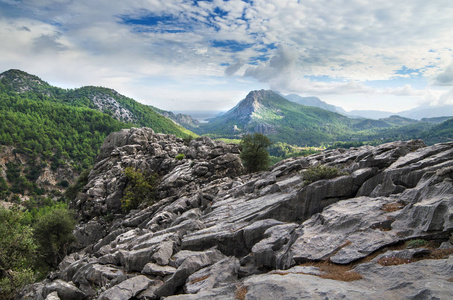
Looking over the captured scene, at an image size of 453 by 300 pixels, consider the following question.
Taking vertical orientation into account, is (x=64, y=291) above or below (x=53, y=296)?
below

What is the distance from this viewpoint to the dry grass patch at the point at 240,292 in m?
13.8

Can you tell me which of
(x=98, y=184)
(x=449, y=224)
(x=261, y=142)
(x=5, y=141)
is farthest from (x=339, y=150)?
(x=5, y=141)

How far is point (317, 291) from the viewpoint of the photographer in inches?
465

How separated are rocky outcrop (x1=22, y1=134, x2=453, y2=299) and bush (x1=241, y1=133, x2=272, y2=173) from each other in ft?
60.8

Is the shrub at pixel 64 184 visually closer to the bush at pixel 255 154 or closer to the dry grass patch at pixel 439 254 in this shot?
the bush at pixel 255 154

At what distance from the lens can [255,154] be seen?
189ft

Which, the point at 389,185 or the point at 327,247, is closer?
the point at 327,247

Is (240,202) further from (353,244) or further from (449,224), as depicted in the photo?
(449,224)

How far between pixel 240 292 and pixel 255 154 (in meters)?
44.4

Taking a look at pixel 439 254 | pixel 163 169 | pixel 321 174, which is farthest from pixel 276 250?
pixel 163 169

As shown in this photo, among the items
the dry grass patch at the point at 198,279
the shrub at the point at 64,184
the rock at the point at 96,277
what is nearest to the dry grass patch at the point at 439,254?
the dry grass patch at the point at 198,279

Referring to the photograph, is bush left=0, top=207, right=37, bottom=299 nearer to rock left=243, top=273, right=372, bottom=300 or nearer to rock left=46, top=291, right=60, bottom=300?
rock left=46, top=291, right=60, bottom=300

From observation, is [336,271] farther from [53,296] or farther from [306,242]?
[53,296]

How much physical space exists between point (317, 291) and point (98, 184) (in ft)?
201
